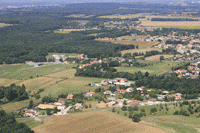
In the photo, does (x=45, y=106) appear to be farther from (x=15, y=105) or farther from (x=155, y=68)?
(x=155, y=68)

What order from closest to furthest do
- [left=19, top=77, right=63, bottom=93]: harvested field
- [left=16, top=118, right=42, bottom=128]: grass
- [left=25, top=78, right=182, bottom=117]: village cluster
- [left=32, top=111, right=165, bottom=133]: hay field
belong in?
[left=32, top=111, right=165, bottom=133]: hay field, [left=16, top=118, right=42, bottom=128]: grass, [left=25, top=78, right=182, bottom=117]: village cluster, [left=19, top=77, right=63, bottom=93]: harvested field

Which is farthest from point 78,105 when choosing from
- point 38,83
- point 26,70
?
point 26,70

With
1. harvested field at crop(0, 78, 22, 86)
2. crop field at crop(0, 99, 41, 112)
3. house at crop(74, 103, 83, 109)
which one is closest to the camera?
house at crop(74, 103, 83, 109)

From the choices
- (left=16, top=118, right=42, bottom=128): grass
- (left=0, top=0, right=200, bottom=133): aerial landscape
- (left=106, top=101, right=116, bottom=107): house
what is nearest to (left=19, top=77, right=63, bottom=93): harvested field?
(left=0, top=0, right=200, bottom=133): aerial landscape

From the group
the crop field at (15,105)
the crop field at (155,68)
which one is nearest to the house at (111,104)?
the crop field at (15,105)

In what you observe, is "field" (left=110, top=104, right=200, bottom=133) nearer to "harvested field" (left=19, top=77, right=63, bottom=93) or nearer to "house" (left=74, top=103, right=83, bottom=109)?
"house" (left=74, top=103, right=83, bottom=109)

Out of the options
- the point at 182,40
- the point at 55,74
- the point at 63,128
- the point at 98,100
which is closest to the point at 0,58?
the point at 55,74

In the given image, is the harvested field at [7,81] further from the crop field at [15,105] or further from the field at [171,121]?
the field at [171,121]

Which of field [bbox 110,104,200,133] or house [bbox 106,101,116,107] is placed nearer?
field [bbox 110,104,200,133]
